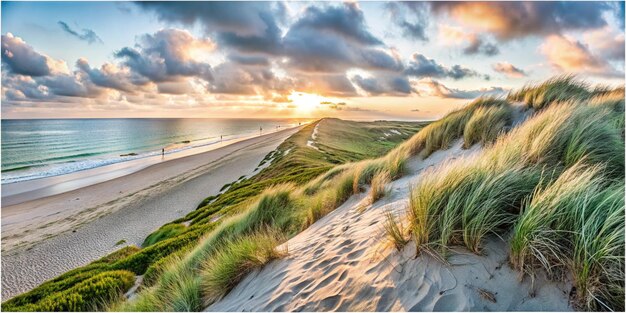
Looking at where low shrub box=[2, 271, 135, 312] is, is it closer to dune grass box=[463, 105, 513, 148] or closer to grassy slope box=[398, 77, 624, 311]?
grassy slope box=[398, 77, 624, 311]

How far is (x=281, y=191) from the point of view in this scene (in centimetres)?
1023

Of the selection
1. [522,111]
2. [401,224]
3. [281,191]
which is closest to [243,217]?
[281,191]

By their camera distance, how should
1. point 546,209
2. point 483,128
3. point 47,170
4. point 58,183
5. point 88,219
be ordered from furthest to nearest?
point 47,170
point 58,183
point 88,219
point 483,128
point 546,209

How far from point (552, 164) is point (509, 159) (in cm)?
84

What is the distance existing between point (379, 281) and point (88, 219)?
88.8ft

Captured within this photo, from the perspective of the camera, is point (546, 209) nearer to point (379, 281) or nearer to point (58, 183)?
point (379, 281)

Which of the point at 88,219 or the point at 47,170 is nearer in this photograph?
the point at 88,219

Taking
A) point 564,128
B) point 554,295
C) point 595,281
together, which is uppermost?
point 564,128

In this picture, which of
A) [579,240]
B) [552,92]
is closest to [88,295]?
[579,240]

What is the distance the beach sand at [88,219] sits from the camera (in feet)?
52.7

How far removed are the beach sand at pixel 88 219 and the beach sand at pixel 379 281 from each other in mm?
16275

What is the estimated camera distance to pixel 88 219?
23062 mm

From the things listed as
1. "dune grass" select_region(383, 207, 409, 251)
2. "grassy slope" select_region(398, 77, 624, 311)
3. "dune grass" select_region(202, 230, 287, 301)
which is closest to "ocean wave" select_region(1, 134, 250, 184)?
"dune grass" select_region(202, 230, 287, 301)

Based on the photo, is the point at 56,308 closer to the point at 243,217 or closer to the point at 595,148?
the point at 243,217
